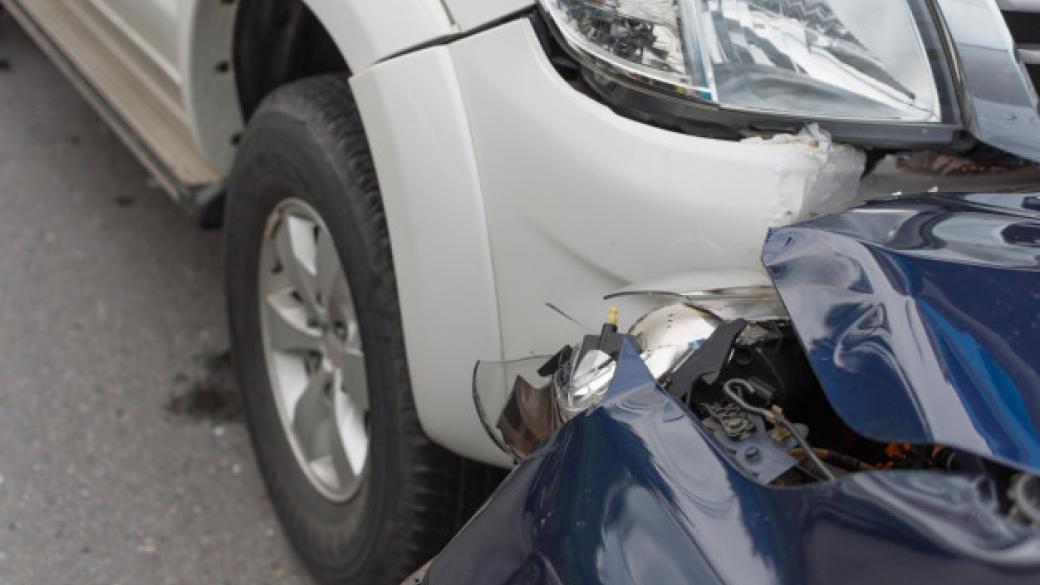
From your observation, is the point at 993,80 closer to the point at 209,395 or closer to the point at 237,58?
the point at 237,58

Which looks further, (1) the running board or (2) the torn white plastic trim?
(1) the running board

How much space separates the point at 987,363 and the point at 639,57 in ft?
2.22

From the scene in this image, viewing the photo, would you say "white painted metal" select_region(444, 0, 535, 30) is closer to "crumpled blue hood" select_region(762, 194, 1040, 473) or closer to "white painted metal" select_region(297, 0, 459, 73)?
"white painted metal" select_region(297, 0, 459, 73)

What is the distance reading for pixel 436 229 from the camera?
1766 millimetres

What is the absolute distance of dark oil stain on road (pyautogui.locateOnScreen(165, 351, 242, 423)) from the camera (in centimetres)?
311

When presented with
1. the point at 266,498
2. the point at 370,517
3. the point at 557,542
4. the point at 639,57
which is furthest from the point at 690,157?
the point at 266,498

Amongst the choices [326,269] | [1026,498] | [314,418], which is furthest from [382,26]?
[1026,498]

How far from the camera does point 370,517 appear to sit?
2.18 meters

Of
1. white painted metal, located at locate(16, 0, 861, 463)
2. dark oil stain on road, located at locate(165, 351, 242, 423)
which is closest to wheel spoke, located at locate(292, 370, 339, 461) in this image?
white painted metal, located at locate(16, 0, 861, 463)

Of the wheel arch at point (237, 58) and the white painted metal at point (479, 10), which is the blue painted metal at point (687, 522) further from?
the wheel arch at point (237, 58)

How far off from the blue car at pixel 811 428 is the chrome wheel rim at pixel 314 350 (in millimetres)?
815

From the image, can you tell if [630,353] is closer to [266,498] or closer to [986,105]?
[986,105]

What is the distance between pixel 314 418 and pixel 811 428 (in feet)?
4.44

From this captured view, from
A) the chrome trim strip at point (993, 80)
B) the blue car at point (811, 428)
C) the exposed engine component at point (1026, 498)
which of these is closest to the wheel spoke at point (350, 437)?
the blue car at point (811, 428)
